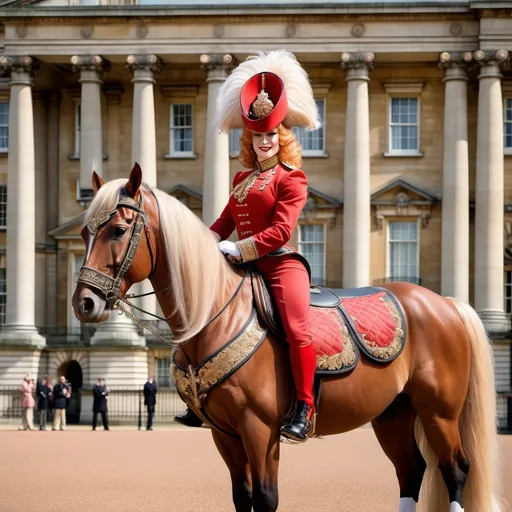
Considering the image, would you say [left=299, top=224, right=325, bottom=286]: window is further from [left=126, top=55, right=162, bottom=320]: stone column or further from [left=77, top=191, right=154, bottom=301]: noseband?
[left=77, top=191, right=154, bottom=301]: noseband

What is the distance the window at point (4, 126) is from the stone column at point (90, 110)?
5309 mm

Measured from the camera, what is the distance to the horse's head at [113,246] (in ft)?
25.5

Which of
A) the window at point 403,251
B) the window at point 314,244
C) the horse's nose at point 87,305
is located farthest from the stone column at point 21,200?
the horse's nose at point 87,305

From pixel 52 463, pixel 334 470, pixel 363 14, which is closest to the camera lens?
pixel 334 470

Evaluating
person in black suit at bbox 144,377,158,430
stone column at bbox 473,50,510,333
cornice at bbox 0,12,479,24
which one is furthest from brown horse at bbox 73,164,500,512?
cornice at bbox 0,12,479,24

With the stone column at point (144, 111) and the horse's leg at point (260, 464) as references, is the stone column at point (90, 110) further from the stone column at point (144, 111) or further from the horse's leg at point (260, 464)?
the horse's leg at point (260, 464)

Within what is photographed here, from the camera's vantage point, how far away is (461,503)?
365 inches

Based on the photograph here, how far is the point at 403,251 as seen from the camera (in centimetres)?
5094

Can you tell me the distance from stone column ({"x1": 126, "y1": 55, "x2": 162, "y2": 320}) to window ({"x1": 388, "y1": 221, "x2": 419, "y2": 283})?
9.94 m

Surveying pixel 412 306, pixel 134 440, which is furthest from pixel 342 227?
pixel 412 306

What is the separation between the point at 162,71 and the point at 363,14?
877 cm

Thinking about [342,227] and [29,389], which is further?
[342,227]

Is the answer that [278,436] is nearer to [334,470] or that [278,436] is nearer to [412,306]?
[412,306]

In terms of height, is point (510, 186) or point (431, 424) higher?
point (510, 186)
